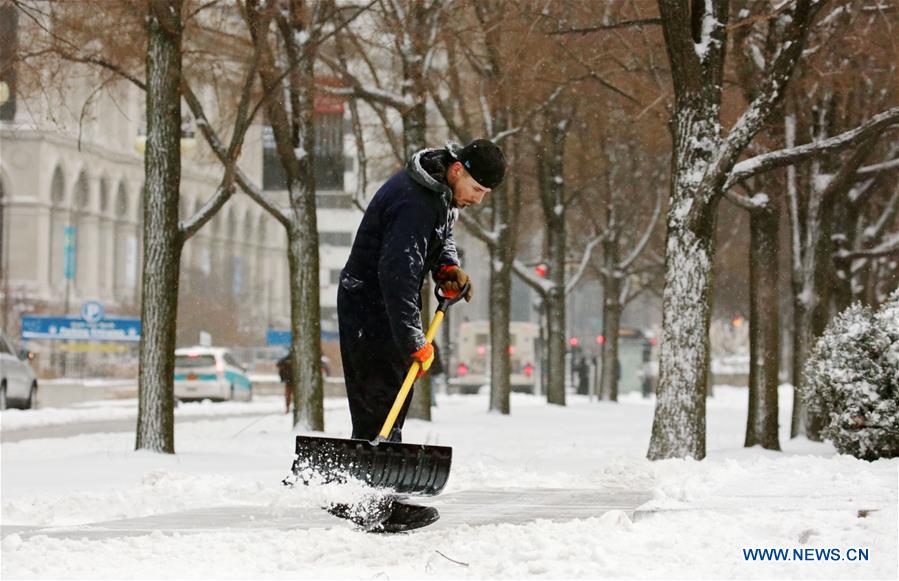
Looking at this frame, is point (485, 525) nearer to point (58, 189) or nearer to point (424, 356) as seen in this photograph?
point (424, 356)

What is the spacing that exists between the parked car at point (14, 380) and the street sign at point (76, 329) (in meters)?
8.59

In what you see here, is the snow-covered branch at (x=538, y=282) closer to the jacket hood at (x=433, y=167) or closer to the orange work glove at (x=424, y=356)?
the jacket hood at (x=433, y=167)

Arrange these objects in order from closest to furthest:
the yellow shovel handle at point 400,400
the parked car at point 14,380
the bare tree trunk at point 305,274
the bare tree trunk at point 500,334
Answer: the yellow shovel handle at point 400,400 → the bare tree trunk at point 305,274 → the parked car at point 14,380 → the bare tree trunk at point 500,334

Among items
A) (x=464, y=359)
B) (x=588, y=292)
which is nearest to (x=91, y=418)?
(x=464, y=359)

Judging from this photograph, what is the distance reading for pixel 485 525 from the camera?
8609mm

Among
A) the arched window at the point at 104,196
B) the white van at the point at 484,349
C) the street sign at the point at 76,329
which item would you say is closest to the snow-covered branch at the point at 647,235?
the street sign at the point at 76,329

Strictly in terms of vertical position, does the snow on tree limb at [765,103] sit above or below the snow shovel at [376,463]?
above

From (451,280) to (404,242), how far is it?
646 millimetres

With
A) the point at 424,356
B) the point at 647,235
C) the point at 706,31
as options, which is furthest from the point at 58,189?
the point at 424,356

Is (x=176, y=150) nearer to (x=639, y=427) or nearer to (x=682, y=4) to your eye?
(x=682, y=4)

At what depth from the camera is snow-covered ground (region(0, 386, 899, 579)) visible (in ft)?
22.5

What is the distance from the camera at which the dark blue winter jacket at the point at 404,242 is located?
743 cm

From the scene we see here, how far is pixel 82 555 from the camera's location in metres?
7.30

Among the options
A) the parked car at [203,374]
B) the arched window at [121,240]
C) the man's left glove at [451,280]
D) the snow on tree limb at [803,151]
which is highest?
the arched window at [121,240]
